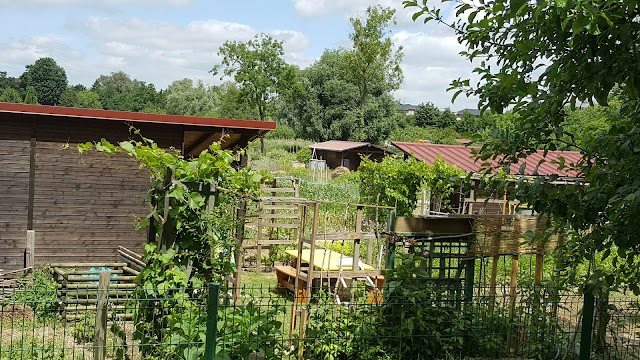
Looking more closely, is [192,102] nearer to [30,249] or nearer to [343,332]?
[30,249]

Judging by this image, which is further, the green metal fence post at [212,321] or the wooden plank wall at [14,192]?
the wooden plank wall at [14,192]

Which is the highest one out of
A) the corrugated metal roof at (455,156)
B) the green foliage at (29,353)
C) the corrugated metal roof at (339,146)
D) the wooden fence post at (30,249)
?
the corrugated metal roof at (339,146)

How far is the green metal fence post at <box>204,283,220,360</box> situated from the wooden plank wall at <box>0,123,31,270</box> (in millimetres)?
6814

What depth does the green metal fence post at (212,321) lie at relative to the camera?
514 centimetres

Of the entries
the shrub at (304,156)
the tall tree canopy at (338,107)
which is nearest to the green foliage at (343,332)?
the shrub at (304,156)

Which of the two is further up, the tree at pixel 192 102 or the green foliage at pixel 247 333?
the tree at pixel 192 102

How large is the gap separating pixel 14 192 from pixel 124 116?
2108 millimetres

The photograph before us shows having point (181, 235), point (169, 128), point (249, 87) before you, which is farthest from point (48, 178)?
point (249, 87)

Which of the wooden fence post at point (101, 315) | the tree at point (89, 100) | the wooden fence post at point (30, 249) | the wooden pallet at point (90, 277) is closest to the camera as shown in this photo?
the wooden fence post at point (101, 315)

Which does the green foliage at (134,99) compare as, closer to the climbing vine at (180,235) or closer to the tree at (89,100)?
the tree at (89,100)

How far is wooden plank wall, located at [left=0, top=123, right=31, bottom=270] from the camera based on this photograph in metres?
10.7

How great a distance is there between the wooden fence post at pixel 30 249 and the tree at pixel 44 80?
104574 mm

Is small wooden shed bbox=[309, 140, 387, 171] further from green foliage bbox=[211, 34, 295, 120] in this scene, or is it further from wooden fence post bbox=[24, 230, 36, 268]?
wooden fence post bbox=[24, 230, 36, 268]

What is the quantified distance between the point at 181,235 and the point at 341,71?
145 feet
